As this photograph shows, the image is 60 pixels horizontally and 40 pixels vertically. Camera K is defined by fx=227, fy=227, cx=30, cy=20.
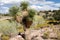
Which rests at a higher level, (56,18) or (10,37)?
(10,37)

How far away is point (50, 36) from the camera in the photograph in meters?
30.1

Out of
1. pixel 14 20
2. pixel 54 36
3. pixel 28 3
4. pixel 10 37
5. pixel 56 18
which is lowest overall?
pixel 56 18

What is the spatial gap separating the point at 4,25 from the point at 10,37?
218 cm

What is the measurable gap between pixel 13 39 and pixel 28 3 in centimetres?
326

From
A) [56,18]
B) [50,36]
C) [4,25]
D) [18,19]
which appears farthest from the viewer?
[56,18]

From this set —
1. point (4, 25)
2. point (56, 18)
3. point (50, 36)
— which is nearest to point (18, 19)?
point (4, 25)

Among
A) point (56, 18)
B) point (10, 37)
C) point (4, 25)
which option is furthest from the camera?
point (56, 18)

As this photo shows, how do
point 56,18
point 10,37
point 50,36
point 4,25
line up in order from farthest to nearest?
1. point 56,18
2. point 50,36
3. point 4,25
4. point 10,37

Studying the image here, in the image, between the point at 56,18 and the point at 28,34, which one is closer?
the point at 28,34

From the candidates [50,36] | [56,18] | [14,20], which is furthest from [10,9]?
[56,18]

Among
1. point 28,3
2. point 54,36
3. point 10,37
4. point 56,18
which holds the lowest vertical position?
point 56,18

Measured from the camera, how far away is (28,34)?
19016mm

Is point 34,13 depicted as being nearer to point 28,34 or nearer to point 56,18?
point 28,34

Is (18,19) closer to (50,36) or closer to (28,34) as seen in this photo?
(28,34)
